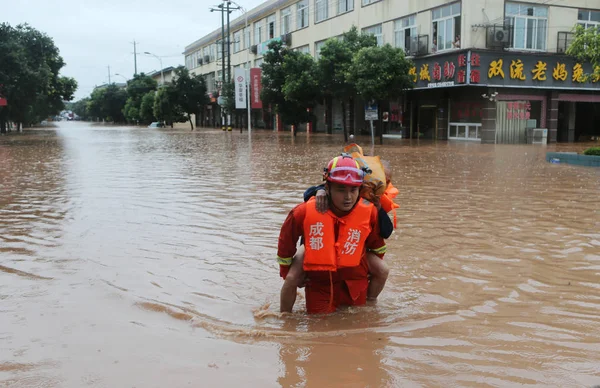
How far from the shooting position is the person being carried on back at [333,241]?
3.80 metres

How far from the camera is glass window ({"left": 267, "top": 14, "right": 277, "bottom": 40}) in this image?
4877cm

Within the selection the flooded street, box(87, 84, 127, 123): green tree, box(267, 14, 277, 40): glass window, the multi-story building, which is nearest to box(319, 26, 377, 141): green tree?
the multi-story building

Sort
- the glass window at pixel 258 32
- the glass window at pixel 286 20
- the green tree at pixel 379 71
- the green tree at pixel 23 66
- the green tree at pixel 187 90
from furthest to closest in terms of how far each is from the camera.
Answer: the green tree at pixel 187 90, the glass window at pixel 258 32, the glass window at pixel 286 20, the green tree at pixel 23 66, the green tree at pixel 379 71

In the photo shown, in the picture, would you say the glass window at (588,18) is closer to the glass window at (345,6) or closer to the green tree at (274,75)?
the glass window at (345,6)

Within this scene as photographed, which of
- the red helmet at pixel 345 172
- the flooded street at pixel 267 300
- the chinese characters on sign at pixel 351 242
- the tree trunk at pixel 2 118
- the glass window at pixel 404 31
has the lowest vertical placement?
the flooded street at pixel 267 300

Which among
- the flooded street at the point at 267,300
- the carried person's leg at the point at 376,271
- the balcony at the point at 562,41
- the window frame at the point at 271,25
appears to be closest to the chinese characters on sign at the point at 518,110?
the balcony at the point at 562,41

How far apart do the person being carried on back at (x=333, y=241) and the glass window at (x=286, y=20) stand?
43.6 metres

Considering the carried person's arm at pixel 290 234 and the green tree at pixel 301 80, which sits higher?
the green tree at pixel 301 80

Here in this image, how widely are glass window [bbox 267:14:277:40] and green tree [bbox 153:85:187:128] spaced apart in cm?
1528

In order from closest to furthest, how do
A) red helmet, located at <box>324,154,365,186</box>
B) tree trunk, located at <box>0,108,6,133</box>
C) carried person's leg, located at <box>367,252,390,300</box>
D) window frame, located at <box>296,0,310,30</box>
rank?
1. red helmet, located at <box>324,154,365,186</box>
2. carried person's leg, located at <box>367,252,390,300</box>
3. window frame, located at <box>296,0,310,30</box>
4. tree trunk, located at <box>0,108,6,133</box>

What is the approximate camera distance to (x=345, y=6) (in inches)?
1458

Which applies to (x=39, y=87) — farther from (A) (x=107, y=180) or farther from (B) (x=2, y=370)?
(B) (x=2, y=370)

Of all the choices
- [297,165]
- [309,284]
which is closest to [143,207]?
[309,284]

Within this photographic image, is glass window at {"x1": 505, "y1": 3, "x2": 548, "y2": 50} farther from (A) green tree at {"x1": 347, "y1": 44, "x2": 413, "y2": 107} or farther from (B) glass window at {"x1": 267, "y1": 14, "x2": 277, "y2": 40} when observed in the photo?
(B) glass window at {"x1": 267, "y1": 14, "x2": 277, "y2": 40}
